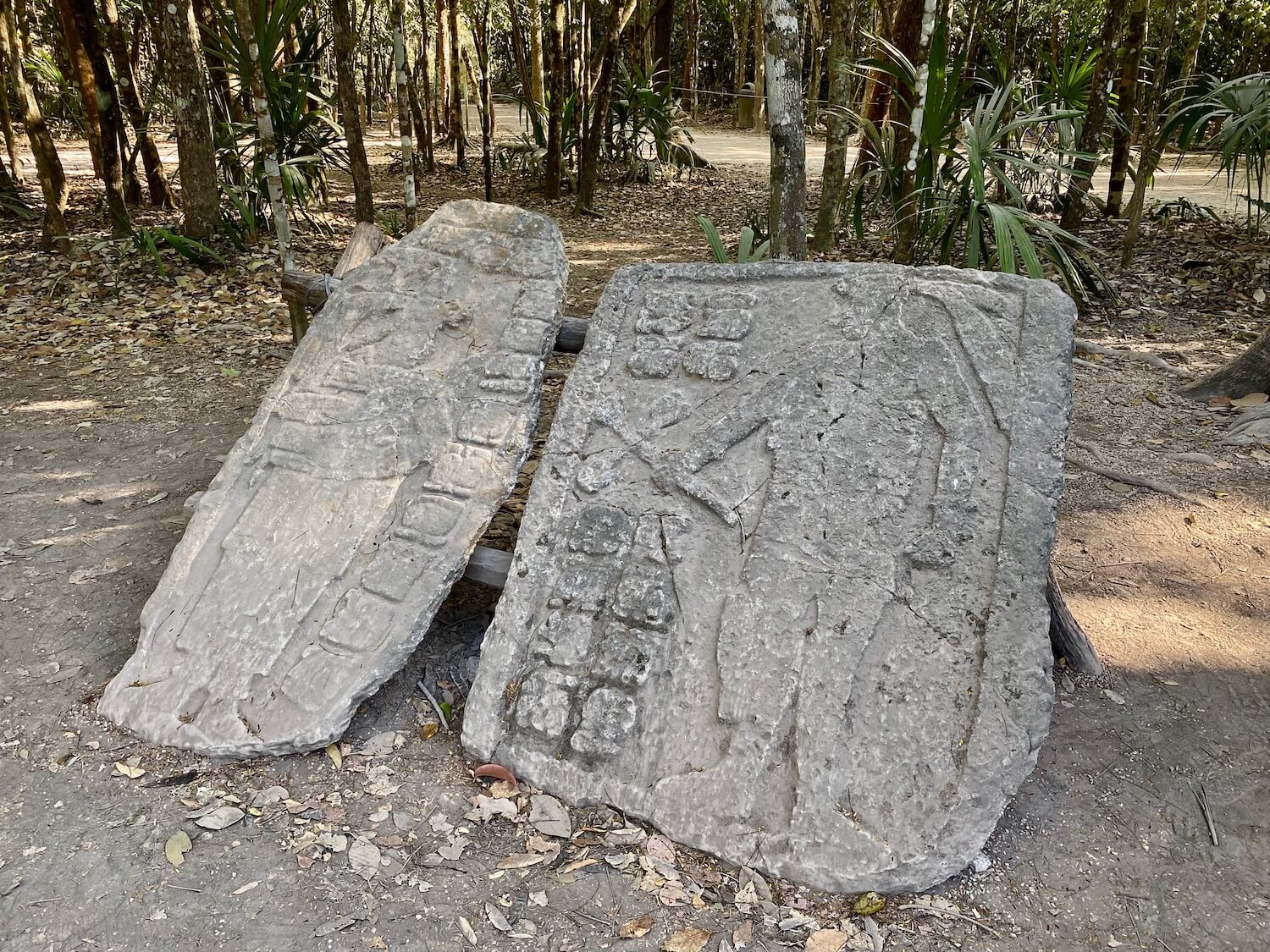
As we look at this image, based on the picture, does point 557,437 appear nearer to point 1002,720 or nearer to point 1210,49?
point 1002,720

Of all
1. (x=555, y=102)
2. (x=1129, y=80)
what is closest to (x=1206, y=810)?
(x=1129, y=80)

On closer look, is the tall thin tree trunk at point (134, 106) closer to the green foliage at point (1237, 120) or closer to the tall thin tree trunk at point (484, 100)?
the tall thin tree trunk at point (484, 100)

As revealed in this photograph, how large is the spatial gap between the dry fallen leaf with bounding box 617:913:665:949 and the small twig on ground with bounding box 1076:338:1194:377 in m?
3.33

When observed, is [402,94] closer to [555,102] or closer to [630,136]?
[555,102]

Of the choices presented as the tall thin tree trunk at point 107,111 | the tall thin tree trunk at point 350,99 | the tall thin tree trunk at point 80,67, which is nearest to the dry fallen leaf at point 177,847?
the tall thin tree trunk at point 350,99

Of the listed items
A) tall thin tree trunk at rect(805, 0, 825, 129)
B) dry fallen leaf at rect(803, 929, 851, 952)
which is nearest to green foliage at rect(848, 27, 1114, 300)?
dry fallen leaf at rect(803, 929, 851, 952)

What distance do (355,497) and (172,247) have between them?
12.8 feet

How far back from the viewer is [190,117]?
16.7 feet

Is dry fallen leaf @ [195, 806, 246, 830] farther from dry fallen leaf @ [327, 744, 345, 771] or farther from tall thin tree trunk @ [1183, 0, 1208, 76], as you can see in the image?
tall thin tree trunk @ [1183, 0, 1208, 76]

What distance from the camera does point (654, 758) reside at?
1.83 meters

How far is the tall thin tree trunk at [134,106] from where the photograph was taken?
567 cm

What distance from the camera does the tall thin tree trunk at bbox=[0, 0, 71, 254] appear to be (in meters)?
4.84

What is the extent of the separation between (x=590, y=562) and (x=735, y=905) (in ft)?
2.57

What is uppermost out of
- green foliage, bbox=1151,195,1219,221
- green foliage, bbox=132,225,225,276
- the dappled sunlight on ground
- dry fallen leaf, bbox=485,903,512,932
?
green foliage, bbox=1151,195,1219,221
